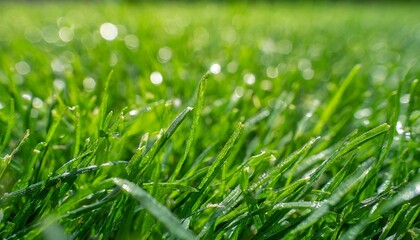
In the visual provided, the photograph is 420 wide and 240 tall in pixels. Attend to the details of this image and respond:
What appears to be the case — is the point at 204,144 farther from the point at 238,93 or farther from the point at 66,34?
the point at 66,34

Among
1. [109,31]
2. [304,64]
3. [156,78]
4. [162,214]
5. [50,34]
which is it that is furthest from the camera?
[50,34]

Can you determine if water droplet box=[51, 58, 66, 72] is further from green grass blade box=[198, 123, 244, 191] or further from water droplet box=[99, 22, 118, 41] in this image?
green grass blade box=[198, 123, 244, 191]

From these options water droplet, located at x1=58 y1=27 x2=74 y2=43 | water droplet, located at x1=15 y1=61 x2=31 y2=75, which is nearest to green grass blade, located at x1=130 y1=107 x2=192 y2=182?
water droplet, located at x1=15 y1=61 x2=31 y2=75

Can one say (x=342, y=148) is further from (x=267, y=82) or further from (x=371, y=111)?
(x=267, y=82)

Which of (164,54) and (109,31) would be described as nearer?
(164,54)

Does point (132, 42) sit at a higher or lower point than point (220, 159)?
higher

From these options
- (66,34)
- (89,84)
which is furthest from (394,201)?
(66,34)

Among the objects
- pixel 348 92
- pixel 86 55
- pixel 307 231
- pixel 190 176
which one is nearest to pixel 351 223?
pixel 307 231

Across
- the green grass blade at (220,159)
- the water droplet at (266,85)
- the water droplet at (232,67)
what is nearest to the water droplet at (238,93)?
the water droplet at (266,85)
